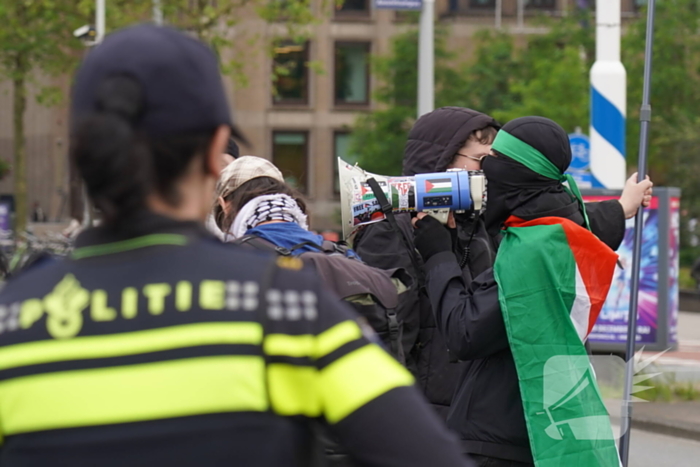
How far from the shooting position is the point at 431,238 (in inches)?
130

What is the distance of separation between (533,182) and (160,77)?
196 cm

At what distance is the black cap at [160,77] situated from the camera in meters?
1.32

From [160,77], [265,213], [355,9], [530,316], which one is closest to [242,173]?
[265,213]

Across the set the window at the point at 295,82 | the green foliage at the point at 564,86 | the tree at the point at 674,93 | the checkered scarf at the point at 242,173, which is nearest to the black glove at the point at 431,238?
the checkered scarf at the point at 242,173

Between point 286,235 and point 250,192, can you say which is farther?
point 250,192

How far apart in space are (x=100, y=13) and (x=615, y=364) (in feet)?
67.1

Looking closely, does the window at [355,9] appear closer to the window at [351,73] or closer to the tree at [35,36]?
the window at [351,73]

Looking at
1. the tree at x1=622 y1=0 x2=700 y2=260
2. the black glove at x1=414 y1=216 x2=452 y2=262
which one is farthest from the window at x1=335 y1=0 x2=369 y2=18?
the black glove at x1=414 y1=216 x2=452 y2=262

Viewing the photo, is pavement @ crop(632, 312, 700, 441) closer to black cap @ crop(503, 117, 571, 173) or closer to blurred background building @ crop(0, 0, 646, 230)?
black cap @ crop(503, 117, 571, 173)

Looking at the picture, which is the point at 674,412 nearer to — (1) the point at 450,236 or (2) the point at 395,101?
(1) the point at 450,236

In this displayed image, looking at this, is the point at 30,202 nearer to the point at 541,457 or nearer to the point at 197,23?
the point at 197,23

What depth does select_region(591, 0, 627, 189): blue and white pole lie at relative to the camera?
380 inches

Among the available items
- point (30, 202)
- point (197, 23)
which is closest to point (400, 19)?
point (30, 202)

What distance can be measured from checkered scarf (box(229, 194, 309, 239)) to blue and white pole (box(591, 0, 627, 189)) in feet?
22.6
